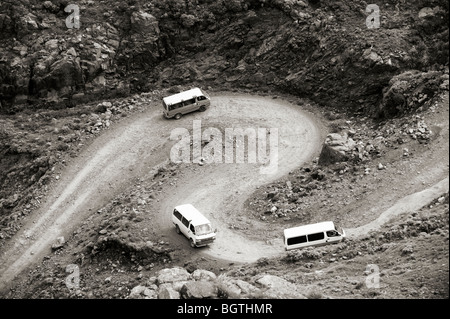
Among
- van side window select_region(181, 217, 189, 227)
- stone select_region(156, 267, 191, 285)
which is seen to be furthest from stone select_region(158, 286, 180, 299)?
van side window select_region(181, 217, 189, 227)

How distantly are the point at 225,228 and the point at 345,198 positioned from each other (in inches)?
349

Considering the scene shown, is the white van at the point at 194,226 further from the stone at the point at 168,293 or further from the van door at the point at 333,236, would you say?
A: the van door at the point at 333,236

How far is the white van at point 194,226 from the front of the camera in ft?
182

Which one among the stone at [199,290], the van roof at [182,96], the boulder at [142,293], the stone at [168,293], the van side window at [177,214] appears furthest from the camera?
the van roof at [182,96]

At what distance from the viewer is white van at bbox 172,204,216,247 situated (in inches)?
2183

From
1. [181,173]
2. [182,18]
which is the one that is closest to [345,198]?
[181,173]

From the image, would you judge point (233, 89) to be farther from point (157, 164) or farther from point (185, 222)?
point (185, 222)

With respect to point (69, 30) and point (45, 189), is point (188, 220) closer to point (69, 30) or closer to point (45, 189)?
point (45, 189)

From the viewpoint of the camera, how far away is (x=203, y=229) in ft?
182

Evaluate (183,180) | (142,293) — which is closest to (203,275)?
(142,293)

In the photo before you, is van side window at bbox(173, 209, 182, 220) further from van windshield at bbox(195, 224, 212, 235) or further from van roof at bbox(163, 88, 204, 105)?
van roof at bbox(163, 88, 204, 105)

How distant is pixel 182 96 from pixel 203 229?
18.0m

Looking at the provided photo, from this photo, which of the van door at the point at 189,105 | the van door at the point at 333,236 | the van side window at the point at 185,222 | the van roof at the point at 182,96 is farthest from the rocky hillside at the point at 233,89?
the van door at the point at 189,105

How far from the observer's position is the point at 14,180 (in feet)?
222
